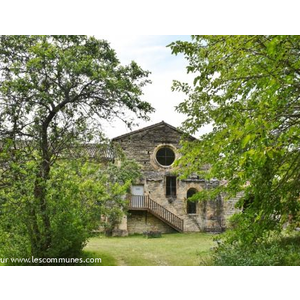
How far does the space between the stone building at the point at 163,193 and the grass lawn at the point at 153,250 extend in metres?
0.19

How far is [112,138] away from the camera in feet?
17.1

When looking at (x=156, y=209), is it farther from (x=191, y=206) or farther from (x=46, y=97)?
(x=46, y=97)

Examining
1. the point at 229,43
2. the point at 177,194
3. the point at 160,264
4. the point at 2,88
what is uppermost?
the point at 229,43

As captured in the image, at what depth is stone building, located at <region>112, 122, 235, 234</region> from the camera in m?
5.29

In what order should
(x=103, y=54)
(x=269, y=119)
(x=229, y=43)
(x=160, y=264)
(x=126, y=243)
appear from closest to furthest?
(x=269, y=119) → (x=229, y=43) → (x=160, y=264) → (x=103, y=54) → (x=126, y=243)

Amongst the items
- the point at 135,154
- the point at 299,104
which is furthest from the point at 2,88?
the point at 299,104

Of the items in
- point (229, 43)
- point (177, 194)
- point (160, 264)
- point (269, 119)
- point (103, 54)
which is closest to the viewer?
point (269, 119)

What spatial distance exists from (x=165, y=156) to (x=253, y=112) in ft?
6.96

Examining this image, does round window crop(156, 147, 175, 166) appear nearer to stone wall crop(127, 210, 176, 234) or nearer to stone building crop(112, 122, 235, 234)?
stone building crop(112, 122, 235, 234)

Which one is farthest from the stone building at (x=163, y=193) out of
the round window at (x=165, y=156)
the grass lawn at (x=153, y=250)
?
the grass lawn at (x=153, y=250)

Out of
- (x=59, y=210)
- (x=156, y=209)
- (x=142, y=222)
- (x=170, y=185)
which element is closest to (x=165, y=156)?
(x=170, y=185)

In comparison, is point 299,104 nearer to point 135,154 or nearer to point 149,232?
point 135,154

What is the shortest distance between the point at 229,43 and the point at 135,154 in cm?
238

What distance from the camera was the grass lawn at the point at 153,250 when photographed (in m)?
4.55
